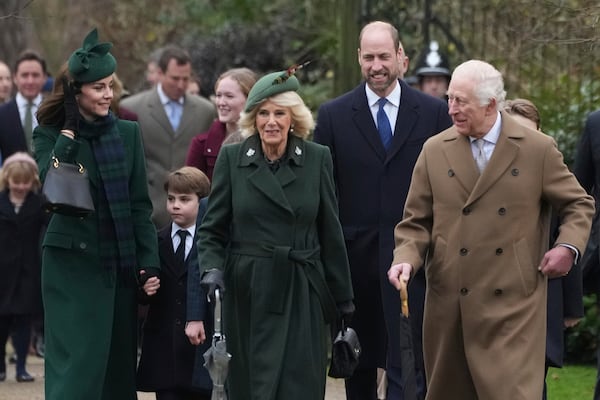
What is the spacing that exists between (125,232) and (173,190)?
78 centimetres

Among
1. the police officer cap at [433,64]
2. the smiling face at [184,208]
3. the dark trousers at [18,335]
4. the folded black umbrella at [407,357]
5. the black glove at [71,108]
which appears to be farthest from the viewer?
the police officer cap at [433,64]

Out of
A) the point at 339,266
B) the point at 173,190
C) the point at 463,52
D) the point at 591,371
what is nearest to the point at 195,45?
the point at 463,52

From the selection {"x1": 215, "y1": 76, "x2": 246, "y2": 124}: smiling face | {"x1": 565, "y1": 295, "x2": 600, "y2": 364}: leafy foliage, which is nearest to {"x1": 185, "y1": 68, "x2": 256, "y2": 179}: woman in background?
{"x1": 215, "y1": 76, "x2": 246, "y2": 124}: smiling face

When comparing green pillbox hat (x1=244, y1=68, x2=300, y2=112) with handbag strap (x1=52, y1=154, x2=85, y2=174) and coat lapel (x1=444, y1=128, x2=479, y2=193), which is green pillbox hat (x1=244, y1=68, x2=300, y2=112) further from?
handbag strap (x1=52, y1=154, x2=85, y2=174)

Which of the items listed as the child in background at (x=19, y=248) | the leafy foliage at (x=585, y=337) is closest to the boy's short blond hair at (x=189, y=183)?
the child in background at (x=19, y=248)

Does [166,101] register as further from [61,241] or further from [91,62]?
[61,241]

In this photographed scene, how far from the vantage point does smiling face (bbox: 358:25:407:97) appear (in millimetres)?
9953

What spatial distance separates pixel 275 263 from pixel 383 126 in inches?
74.2

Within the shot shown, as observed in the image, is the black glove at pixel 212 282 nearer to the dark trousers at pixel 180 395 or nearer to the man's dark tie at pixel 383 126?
the dark trousers at pixel 180 395

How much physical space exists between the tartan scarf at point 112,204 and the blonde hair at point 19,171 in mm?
4450

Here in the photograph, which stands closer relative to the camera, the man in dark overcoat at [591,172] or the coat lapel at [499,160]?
the coat lapel at [499,160]

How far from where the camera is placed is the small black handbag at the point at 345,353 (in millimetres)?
8586

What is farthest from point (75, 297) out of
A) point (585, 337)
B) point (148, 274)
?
point (585, 337)

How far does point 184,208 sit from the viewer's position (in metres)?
9.84
